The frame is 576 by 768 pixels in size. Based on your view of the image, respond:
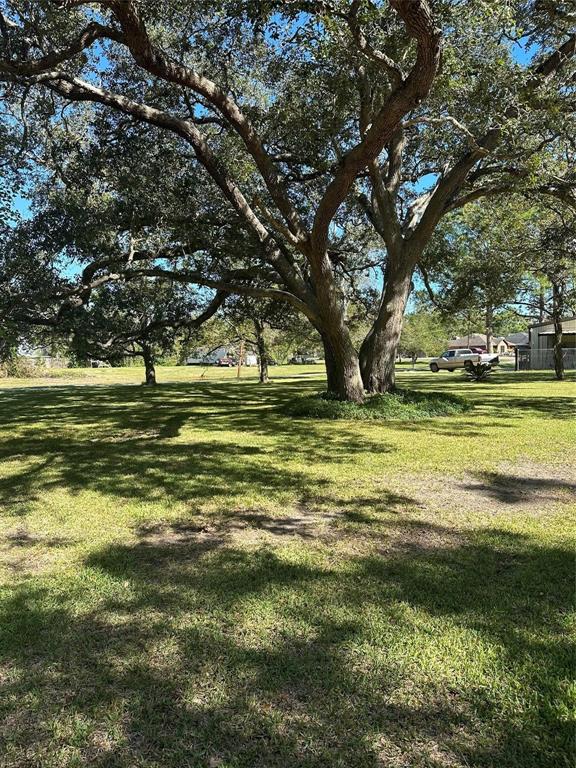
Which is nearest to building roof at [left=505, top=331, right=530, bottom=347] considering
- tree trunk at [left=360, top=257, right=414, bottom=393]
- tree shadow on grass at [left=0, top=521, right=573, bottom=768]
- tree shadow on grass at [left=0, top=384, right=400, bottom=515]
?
tree trunk at [left=360, top=257, right=414, bottom=393]

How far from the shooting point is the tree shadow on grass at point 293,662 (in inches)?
77.6

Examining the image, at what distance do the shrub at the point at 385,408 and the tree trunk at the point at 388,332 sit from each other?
1.66 feet

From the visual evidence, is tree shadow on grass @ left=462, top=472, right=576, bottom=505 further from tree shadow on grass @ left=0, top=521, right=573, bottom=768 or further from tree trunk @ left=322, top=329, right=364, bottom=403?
tree trunk @ left=322, top=329, right=364, bottom=403

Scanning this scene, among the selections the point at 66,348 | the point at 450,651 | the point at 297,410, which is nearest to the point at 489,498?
the point at 450,651

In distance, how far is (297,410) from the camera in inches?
469

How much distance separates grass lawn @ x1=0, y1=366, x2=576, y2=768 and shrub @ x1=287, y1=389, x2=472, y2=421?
180 inches

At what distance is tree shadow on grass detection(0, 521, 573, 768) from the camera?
1.97m

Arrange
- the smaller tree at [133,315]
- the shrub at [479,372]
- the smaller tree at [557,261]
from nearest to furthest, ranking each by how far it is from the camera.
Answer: the smaller tree at [133,315]
the smaller tree at [557,261]
the shrub at [479,372]

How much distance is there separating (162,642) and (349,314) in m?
20.7

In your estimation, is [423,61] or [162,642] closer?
[162,642]

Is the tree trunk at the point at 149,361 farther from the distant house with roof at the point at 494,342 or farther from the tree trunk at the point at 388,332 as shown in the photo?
the distant house with roof at the point at 494,342

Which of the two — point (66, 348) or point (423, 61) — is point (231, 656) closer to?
point (423, 61)

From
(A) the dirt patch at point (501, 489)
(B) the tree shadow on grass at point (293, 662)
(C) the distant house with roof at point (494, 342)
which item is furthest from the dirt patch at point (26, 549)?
(C) the distant house with roof at point (494, 342)

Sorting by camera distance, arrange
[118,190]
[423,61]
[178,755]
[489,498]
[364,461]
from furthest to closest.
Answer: [118,190], [364,461], [423,61], [489,498], [178,755]
